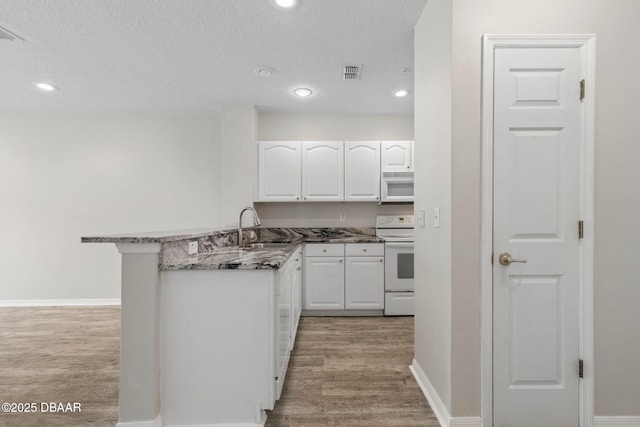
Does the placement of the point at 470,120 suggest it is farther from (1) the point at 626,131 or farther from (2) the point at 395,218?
(2) the point at 395,218

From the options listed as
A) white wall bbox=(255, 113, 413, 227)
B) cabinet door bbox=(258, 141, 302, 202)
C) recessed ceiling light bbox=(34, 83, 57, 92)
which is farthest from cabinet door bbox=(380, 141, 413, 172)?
recessed ceiling light bbox=(34, 83, 57, 92)

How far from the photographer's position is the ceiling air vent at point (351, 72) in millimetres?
2754

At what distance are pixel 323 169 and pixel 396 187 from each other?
39.3 inches

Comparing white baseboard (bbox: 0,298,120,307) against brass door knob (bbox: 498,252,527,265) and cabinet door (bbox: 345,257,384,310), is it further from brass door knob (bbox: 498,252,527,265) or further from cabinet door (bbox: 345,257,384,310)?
brass door knob (bbox: 498,252,527,265)

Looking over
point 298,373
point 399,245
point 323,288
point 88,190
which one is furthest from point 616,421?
point 88,190

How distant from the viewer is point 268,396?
1609 millimetres

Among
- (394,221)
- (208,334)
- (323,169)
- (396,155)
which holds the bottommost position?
(208,334)

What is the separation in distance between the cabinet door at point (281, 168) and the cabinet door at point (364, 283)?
1202mm

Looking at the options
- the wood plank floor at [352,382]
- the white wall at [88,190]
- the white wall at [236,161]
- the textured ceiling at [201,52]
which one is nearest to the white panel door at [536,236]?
the wood plank floor at [352,382]

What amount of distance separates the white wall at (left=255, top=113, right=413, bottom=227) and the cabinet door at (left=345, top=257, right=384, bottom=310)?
748mm

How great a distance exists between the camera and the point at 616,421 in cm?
161

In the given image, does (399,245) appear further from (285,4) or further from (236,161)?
(285,4)

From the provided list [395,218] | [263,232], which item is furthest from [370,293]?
[263,232]

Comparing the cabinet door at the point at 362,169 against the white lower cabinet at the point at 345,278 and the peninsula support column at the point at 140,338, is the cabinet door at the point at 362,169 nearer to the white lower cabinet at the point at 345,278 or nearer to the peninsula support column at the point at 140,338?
the white lower cabinet at the point at 345,278
